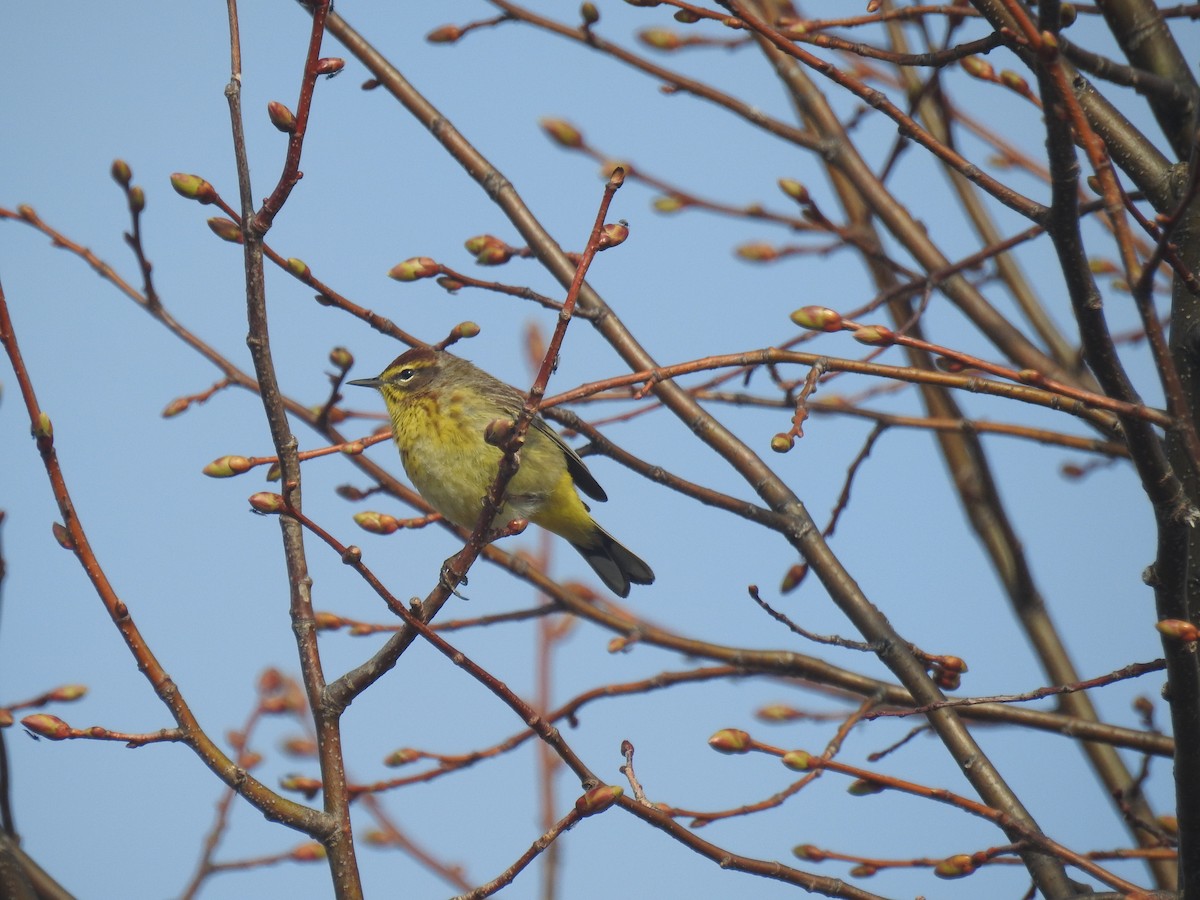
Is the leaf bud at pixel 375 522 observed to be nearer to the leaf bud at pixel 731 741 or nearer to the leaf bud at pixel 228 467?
the leaf bud at pixel 228 467

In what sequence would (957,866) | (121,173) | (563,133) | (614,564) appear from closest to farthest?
(957,866)
(121,173)
(563,133)
(614,564)

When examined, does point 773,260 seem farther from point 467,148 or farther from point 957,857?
point 957,857

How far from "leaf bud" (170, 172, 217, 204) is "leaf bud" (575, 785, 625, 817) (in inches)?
63.1

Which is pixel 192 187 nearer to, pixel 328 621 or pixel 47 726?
pixel 47 726

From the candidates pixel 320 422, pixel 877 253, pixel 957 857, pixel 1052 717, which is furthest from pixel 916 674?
pixel 320 422

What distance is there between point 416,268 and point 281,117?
1.49 metres

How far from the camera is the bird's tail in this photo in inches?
222

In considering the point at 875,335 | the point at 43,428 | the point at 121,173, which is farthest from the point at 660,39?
the point at 43,428

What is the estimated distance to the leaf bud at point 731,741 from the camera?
302cm

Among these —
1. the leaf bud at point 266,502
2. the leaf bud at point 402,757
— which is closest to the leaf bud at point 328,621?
the leaf bud at point 402,757

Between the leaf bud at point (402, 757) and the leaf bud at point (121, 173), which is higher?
the leaf bud at point (121, 173)

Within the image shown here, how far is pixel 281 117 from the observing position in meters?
2.45

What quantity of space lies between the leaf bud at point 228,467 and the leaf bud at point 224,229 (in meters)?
0.88

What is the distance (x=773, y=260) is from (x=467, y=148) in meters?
1.55
